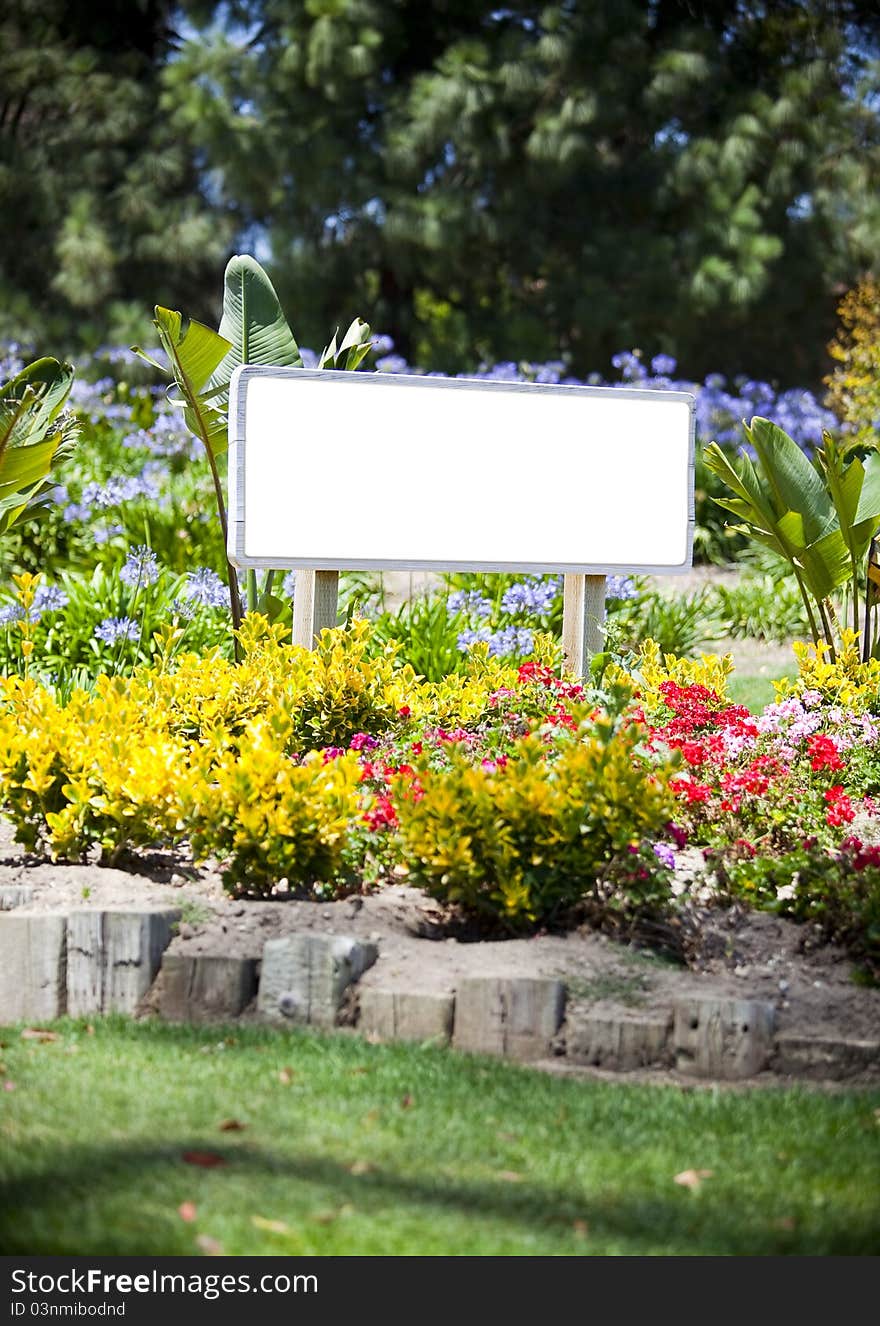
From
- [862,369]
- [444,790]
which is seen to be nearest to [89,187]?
[862,369]

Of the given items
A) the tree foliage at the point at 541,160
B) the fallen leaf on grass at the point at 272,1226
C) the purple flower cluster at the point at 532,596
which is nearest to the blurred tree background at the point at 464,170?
the tree foliage at the point at 541,160

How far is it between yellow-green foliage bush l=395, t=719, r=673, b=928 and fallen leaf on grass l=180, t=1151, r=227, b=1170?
3.52 feet

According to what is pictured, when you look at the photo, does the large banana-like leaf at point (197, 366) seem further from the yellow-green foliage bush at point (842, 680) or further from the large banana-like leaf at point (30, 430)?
the yellow-green foliage bush at point (842, 680)

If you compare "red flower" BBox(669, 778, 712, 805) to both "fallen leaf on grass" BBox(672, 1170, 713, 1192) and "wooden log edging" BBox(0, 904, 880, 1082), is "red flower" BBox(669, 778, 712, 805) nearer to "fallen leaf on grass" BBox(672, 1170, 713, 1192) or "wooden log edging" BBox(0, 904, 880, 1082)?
Answer: "wooden log edging" BBox(0, 904, 880, 1082)

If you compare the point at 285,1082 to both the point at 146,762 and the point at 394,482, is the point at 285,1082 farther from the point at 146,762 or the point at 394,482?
the point at 394,482

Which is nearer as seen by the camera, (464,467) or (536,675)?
(536,675)

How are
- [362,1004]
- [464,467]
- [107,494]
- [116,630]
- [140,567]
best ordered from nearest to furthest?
[362,1004] → [464,467] → [116,630] → [140,567] → [107,494]

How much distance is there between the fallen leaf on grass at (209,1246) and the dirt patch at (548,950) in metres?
1.05

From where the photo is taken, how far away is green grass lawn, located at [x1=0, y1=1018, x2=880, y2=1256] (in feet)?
7.98

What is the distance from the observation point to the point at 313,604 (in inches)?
221

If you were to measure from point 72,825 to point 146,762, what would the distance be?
0.32m

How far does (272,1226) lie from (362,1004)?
0.97 meters

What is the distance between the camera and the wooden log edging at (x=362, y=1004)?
321 centimetres

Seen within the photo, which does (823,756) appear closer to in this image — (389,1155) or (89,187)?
(389,1155)
